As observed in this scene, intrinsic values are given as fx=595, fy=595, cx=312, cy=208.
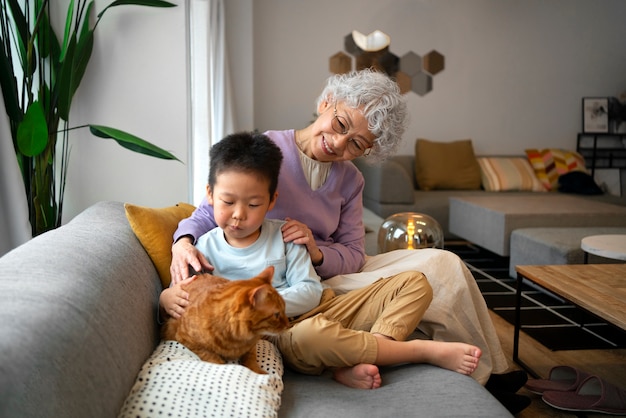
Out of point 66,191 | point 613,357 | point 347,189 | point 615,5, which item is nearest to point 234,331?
point 347,189

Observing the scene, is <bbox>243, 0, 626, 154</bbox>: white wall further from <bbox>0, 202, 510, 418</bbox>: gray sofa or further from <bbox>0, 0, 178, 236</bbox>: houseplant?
<bbox>0, 202, 510, 418</bbox>: gray sofa

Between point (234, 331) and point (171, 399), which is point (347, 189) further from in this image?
point (171, 399)

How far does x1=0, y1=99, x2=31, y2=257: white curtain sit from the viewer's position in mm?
1576

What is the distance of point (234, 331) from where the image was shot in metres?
1.22

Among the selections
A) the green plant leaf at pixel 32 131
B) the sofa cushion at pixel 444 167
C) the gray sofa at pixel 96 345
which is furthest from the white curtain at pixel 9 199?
the sofa cushion at pixel 444 167

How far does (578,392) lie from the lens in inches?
85.3

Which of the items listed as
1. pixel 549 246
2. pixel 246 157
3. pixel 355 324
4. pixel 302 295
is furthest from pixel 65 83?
pixel 549 246

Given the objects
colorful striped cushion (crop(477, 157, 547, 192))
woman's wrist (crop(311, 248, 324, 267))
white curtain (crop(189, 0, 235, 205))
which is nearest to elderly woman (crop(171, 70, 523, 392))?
woman's wrist (crop(311, 248, 324, 267))

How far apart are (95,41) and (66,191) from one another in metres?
0.60

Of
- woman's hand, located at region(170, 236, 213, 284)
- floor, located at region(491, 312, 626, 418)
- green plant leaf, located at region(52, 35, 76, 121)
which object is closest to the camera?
woman's hand, located at region(170, 236, 213, 284)

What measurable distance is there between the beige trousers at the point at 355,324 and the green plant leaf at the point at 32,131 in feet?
2.92

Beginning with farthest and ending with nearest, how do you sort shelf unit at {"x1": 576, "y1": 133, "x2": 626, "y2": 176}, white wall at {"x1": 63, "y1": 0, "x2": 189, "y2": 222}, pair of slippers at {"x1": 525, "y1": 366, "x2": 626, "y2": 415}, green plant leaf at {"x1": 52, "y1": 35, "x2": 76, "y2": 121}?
1. shelf unit at {"x1": 576, "y1": 133, "x2": 626, "y2": 176}
2. white wall at {"x1": 63, "y1": 0, "x2": 189, "y2": 222}
3. pair of slippers at {"x1": 525, "y1": 366, "x2": 626, "y2": 415}
4. green plant leaf at {"x1": 52, "y1": 35, "x2": 76, "y2": 121}

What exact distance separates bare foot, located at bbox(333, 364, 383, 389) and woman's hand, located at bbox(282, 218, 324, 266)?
0.39 m

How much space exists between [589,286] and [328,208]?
3.78 ft
